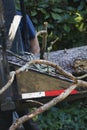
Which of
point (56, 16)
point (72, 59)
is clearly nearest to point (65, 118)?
point (56, 16)

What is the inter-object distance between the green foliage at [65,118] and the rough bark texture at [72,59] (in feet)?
7.18

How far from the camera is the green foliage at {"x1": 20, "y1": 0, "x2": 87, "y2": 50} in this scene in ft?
18.9

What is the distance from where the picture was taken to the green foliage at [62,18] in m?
5.76

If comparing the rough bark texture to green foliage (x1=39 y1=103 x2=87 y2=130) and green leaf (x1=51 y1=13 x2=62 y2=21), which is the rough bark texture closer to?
green foliage (x1=39 y1=103 x2=87 y2=130)

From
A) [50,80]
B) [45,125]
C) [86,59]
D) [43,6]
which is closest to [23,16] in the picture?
[86,59]

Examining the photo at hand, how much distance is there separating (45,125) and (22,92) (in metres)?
2.66

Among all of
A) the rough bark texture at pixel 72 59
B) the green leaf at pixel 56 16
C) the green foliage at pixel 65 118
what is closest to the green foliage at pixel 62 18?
the green leaf at pixel 56 16

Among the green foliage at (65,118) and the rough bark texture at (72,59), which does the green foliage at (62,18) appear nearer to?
the green foliage at (65,118)

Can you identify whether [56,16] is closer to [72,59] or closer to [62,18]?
[62,18]

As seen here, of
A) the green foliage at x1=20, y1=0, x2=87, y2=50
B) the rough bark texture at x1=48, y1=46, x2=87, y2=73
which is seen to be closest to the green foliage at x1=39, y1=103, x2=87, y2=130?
the green foliage at x1=20, y1=0, x2=87, y2=50

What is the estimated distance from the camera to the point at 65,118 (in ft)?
14.5

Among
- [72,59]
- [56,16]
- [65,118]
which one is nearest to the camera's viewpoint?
[72,59]

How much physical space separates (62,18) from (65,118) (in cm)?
177

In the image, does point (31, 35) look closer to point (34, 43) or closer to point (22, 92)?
point (34, 43)
